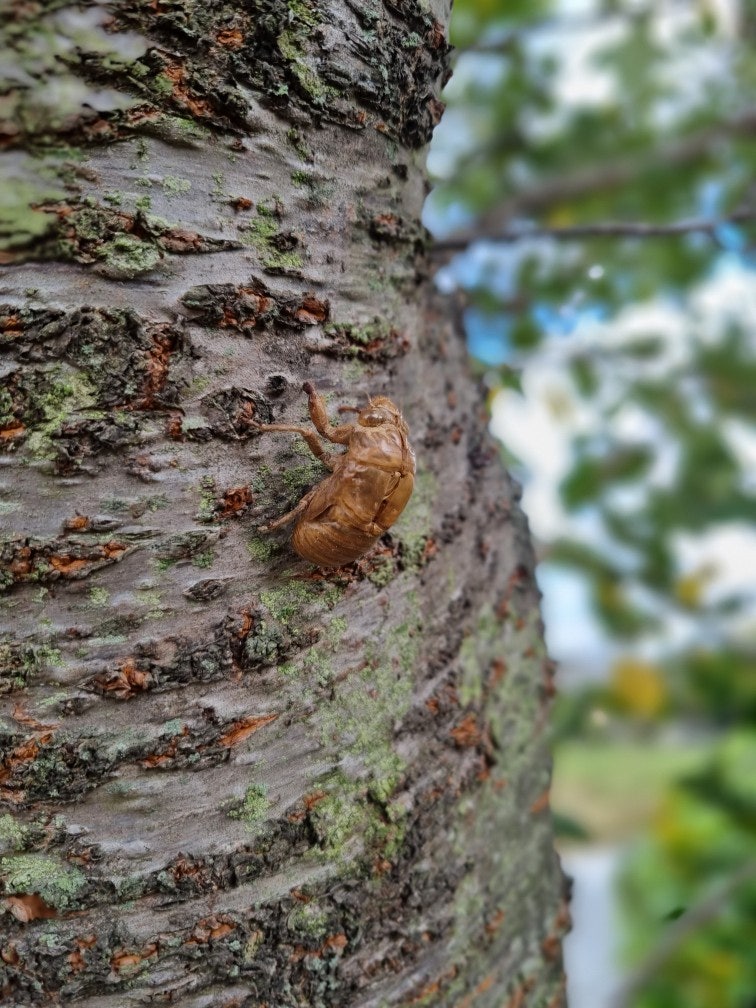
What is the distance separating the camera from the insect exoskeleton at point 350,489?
73 centimetres

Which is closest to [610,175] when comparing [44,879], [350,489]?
[350,489]

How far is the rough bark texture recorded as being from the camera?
0.65 meters

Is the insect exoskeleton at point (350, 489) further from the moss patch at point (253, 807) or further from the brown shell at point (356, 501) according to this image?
the moss patch at point (253, 807)

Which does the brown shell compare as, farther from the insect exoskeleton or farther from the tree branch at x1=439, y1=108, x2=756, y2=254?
the tree branch at x1=439, y1=108, x2=756, y2=254

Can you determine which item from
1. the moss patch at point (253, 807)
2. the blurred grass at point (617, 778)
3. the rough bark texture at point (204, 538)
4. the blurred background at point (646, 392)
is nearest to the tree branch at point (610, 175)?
the blurred background at point (646, 392)

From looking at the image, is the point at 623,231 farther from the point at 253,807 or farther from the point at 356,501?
the point at 253,807

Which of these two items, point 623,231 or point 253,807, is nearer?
point 253,807

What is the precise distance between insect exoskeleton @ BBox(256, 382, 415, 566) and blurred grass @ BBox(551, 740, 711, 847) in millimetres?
4907

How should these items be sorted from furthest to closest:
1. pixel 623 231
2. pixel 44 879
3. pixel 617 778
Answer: pixel 617 778
pixel 623 231
pixel 44 879

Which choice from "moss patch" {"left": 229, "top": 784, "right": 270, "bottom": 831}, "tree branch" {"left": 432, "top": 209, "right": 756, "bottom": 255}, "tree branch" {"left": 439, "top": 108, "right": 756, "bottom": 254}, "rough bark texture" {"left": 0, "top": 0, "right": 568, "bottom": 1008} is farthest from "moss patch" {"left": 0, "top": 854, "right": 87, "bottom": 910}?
"tree branch" {"left": 439, "top": 108, "right": 756, "bottom": 254}

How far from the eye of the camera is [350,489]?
0.74 meters

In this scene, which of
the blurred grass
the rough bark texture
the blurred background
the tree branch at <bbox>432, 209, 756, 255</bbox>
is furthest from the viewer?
the blurred grass

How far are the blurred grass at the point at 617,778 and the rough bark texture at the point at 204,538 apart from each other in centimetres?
484

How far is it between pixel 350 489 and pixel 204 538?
140 mm
